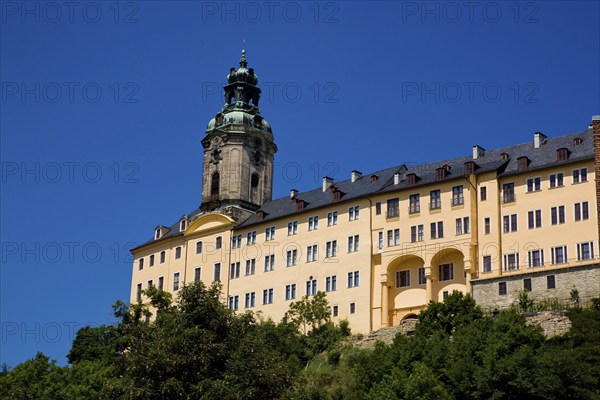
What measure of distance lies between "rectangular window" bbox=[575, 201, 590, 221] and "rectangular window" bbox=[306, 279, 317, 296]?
958 inches

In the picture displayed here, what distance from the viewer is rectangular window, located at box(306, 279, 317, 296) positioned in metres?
94.5

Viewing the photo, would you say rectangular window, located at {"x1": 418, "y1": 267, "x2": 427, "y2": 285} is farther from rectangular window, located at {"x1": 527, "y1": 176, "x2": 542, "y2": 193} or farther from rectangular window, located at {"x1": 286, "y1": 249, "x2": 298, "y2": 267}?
rectangular window, located at {"x1": 286, "y1": 249, "x2": 298, "y2": 267}

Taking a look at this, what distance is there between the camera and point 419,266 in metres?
88.9

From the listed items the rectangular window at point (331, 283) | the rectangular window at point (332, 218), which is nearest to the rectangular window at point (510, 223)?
the rectangular window at point (331, 283)

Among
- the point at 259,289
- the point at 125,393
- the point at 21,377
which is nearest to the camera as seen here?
the point at 125,393

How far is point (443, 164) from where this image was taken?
306 ft

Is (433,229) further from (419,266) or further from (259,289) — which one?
(259,289)

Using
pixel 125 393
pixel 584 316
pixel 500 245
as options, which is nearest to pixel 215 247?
pixel 500 245

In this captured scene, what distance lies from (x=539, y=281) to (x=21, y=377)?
119 feet

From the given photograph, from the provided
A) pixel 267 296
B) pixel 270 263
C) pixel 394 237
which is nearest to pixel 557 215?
pixel 394 237

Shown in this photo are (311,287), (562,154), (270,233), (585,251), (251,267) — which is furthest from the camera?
(251,267)

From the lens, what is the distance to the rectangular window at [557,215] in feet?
268

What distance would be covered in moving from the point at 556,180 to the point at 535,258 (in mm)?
6208

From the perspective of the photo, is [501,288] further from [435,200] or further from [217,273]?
[217,273]
